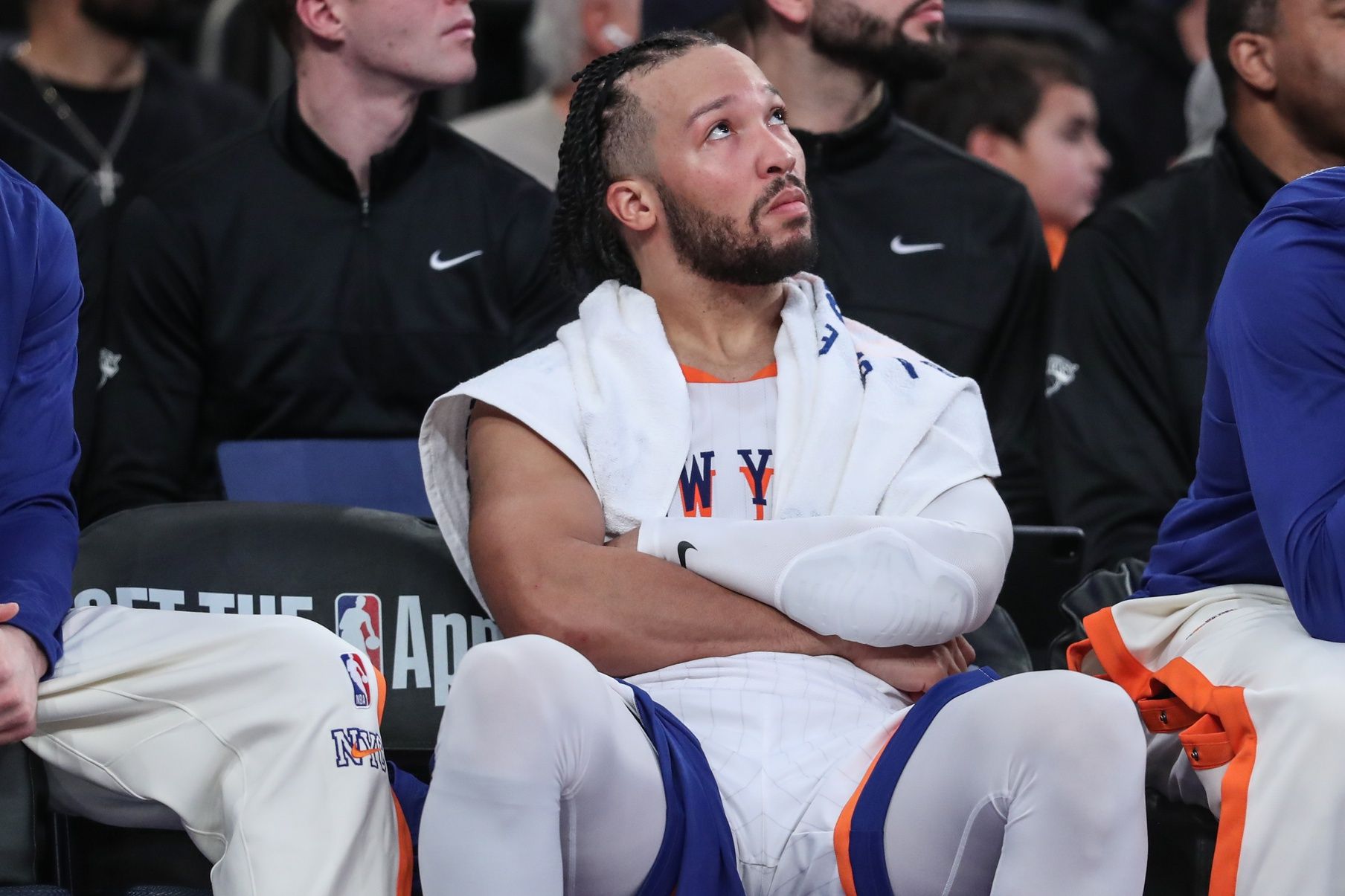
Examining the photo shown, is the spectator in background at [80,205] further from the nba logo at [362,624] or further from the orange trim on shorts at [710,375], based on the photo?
the orange trim on shorts at [710,375]

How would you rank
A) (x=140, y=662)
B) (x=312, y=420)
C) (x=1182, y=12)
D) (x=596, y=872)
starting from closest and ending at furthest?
(x=596, y=872) < (x=140, y=662) < (x=312, y=420) < (x=1182, y=12)

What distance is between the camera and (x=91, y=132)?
15.8 feet

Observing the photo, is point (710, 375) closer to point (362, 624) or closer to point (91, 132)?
point (362, 624)

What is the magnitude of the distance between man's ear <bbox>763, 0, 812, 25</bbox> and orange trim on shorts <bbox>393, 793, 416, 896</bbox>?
2237 mm

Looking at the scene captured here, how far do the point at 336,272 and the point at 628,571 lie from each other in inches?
55.4

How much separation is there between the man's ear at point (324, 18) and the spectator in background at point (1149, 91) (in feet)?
8.31

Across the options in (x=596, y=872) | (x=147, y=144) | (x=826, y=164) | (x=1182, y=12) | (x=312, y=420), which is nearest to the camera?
(x=596, y=872)

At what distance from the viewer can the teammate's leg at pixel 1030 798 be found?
1.97 meters

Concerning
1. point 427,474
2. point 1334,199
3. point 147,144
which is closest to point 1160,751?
point 1334,199

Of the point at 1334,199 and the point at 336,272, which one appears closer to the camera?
the point at 1334,199

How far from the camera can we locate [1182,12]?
555 centimetres

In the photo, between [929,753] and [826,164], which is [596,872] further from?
[826,164]

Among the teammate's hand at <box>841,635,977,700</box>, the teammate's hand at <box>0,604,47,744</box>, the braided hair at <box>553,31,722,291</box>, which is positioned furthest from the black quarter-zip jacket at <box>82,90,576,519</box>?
the teammate's hand at <box>841,635,977,700</box>

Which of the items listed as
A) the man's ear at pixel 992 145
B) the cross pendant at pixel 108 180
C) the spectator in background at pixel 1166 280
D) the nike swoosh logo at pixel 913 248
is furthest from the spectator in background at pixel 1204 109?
the cross pendant at pixel 108 180
